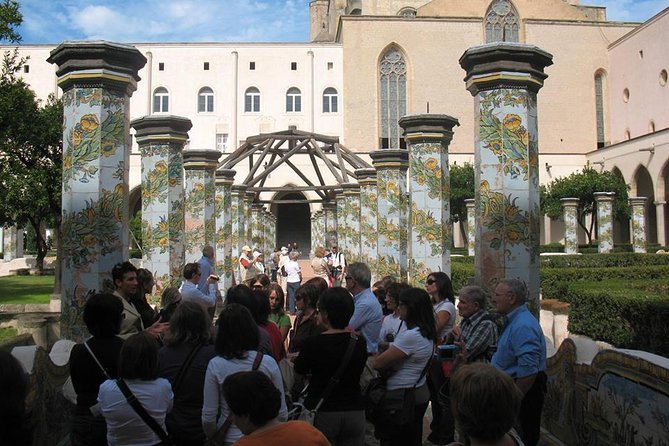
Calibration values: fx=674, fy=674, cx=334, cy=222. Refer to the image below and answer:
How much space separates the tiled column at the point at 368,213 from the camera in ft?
62.2

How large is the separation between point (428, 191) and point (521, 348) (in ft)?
28.2

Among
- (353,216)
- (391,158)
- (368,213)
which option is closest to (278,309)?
(391,158)

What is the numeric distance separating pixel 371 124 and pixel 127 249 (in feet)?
127

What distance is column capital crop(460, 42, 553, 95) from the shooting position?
24.8 ft

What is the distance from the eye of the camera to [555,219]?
43750 millimetres

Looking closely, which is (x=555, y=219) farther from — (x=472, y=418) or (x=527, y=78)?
(x=472, y=418)

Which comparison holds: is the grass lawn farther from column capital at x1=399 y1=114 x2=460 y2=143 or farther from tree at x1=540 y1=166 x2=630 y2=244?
tree at x1=540 y1=166 x2=630 y2=244

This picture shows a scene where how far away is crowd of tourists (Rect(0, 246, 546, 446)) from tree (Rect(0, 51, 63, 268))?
13.1m

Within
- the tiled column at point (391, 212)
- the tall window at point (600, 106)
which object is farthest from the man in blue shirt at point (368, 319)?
the tall window at point (600, 106)

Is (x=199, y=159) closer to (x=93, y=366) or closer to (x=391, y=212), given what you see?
(x=391, y=212)

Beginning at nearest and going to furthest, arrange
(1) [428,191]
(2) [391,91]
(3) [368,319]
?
(3) [368,319] < (1) [428,191] < (2) [391,91]

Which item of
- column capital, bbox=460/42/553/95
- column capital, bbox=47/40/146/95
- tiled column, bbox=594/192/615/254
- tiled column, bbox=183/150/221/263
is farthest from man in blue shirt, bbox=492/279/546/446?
tiled column, bbox=594/192/615/254

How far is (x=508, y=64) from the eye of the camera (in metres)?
7.62

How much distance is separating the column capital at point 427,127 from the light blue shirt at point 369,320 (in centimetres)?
743
